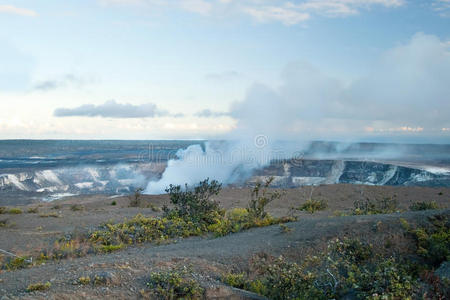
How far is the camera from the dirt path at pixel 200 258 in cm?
482

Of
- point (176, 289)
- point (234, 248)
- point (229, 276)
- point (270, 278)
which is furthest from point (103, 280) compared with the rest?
point (234, 248)

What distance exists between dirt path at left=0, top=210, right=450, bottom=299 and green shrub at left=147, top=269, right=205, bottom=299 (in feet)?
0.64

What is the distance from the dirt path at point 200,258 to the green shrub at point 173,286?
0.20m

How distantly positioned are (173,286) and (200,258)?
1476 millimetres

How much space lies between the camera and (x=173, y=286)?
480 centimetres

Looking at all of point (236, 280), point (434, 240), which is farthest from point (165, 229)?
point (434, 240)

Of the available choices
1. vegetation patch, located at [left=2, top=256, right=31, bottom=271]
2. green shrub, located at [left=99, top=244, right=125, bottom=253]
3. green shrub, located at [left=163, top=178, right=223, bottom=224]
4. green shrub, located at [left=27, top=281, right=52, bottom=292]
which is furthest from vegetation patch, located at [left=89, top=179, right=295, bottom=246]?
green shrub, located at [left=27, top=281, right=52, bottom=292]

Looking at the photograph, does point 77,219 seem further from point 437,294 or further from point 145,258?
point 437,294

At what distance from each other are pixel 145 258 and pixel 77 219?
7.12m

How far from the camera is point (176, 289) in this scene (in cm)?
483

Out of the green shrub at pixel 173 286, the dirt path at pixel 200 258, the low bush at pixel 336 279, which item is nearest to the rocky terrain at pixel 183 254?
the dirt path at pixel 200 258

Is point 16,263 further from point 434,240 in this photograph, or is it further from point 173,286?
point 434,240

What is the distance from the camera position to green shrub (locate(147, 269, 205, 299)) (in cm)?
473

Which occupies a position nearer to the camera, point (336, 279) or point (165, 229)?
point (336, 279)
